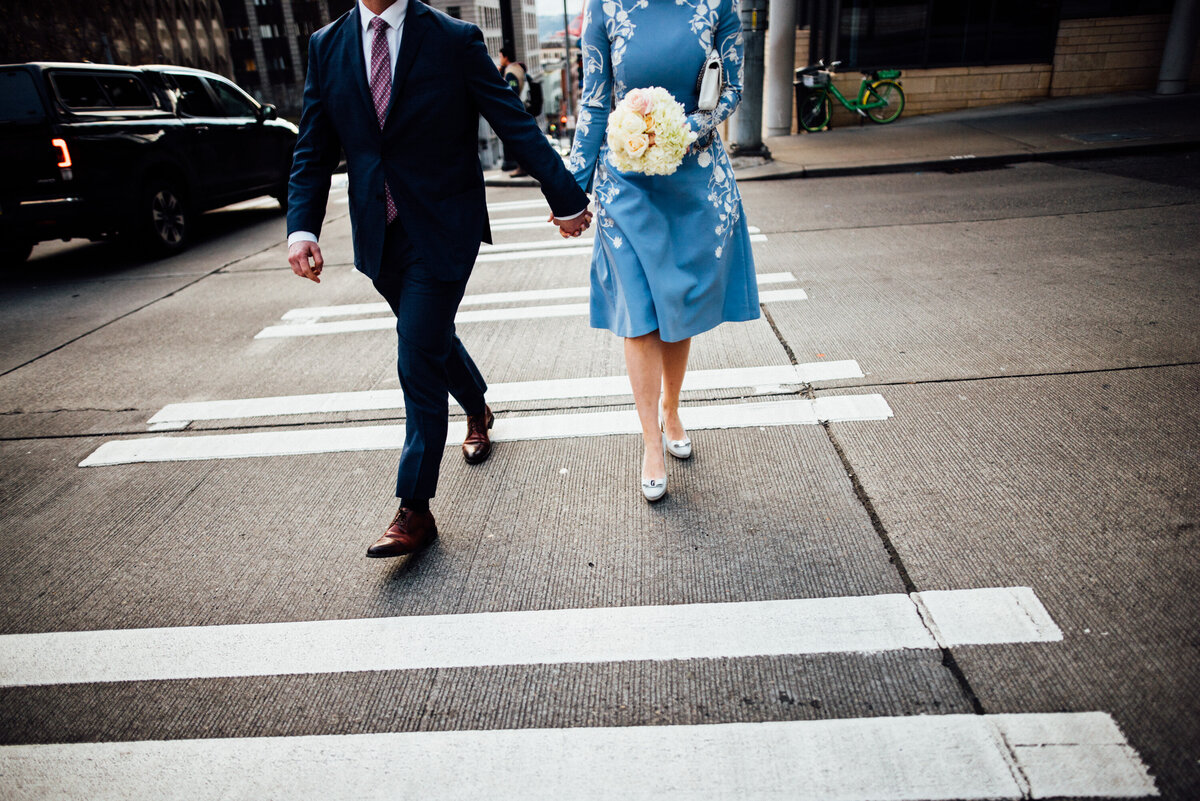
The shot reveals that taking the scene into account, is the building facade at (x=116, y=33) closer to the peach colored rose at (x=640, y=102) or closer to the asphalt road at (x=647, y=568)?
the asphalt road at (x=647, y=568)

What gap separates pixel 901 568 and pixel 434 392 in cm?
191

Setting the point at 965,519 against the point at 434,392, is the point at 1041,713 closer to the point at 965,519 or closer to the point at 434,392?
the point at 965,519

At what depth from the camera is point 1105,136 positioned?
10.9 m

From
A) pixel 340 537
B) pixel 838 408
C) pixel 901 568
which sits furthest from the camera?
pixel 838 408

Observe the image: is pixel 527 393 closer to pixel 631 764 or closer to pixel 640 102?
pixel 640 102

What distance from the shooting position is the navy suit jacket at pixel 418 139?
2775mm

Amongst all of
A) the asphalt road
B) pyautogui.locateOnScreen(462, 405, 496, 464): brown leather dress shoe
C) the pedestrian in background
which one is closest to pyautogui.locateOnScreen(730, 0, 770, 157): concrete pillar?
the pedestrian in background

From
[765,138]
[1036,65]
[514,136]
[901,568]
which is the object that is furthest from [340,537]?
[1036,65]

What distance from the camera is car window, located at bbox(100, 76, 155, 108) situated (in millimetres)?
8758

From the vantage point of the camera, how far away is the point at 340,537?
334 centimetres

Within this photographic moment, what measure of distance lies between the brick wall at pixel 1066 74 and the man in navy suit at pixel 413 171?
13.9m

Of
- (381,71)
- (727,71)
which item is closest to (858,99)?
(727,71)

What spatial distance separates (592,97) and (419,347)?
1.27 meters

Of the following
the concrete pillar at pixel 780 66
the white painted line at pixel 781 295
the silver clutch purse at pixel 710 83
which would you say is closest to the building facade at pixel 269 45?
the concrete pillar at pixel 780 66
